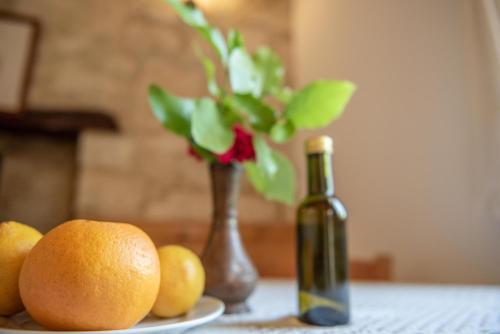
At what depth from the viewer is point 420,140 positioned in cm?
128

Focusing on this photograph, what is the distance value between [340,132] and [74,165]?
130 cm

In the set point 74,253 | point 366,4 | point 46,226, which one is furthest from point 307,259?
point 46,226

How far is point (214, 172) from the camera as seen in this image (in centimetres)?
62

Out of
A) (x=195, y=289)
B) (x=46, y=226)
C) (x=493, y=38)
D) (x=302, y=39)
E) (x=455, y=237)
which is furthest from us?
(x=302, y=39)

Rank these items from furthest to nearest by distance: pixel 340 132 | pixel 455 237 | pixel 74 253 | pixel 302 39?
pixel 302 39 < pixel 340 132 < pixel 455 237 < pixel 74 253

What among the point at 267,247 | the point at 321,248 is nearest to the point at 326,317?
the point at 321,248

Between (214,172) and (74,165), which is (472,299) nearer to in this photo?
(214,172)

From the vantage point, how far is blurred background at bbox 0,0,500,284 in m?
1.15

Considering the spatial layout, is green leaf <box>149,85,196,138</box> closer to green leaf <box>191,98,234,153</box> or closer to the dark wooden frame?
green leaf <box>191,98,234,153</box>

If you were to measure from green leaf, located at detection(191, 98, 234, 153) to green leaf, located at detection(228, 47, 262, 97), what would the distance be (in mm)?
45

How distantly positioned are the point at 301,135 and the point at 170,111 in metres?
1.59

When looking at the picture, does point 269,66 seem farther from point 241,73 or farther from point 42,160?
point 42,160

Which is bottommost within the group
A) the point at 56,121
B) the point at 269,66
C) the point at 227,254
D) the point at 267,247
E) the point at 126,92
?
the point at 267,247

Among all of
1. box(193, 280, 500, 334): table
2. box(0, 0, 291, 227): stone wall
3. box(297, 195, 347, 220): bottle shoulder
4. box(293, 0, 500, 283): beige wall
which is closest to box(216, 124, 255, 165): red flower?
box(297, 195, 347, 220): bottle shoulder
